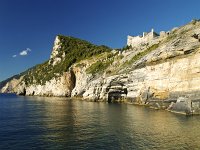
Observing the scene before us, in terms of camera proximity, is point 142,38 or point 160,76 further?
point 142,38

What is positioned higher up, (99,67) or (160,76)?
(99,67)

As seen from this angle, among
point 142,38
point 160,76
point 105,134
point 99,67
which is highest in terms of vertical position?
point 142,38

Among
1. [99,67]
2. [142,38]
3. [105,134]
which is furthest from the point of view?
[99,67]

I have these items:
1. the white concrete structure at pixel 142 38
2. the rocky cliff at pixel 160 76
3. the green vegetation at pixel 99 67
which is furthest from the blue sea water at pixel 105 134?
the green vegetation at pixel 99 67

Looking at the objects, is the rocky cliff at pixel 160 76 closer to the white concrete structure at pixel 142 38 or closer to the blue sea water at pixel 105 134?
the blue sea water at pixel 105 134

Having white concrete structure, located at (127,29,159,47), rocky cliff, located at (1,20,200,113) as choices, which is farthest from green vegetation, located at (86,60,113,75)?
white concrete structure, located at (127,29,159,47)

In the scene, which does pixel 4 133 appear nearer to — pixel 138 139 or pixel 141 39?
pixel 138 139

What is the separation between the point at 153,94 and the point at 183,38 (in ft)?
58.7

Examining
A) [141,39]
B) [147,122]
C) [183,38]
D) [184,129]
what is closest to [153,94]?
[183,38]

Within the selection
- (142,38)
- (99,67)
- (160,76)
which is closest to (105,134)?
(160,76)

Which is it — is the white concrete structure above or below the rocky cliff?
above

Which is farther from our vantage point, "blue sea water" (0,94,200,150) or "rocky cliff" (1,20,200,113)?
"rocky cliff" (1,20,200,113)

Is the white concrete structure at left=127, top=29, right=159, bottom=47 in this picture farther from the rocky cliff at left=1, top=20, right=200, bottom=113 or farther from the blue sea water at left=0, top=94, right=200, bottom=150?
the blue sea water at left=0, top=94, right=200, bottom=150

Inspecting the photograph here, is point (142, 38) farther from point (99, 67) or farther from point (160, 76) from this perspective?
point (160, 76)
